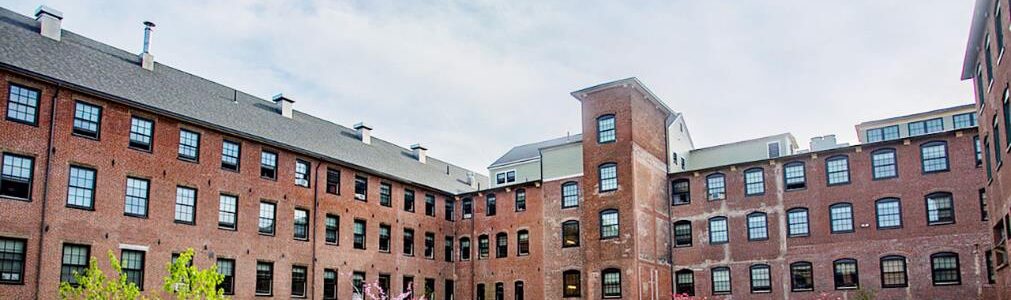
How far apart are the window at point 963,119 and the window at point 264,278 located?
1236 inches

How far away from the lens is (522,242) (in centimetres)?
4197

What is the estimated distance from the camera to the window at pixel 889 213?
1315 inches

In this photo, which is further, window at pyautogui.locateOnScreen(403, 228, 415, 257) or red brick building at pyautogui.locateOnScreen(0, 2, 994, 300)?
window at pyautogui.locateOnScreen(403, 228, 415, 257)

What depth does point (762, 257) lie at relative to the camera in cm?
3644

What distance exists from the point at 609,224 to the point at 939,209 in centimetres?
1354

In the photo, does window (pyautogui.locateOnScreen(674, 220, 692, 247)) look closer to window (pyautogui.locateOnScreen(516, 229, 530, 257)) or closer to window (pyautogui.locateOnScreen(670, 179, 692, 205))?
window (pyautogui.locateOnScreen(670, 179, 692, 205))

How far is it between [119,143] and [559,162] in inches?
803

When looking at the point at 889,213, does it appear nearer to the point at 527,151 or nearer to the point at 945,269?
the point at 945,269

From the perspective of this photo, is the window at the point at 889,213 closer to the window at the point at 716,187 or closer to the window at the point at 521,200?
the window at the point at 716,187

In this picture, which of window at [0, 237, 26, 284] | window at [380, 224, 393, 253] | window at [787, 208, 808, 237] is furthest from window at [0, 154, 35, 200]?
window at [787, 208, 808, 237]

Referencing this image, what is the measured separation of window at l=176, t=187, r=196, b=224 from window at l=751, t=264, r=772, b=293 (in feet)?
76.8

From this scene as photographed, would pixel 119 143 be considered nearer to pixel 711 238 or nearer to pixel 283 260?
pixel 283 260

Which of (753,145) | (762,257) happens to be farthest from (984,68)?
(753,145)

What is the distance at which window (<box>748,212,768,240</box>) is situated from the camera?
120 feet
